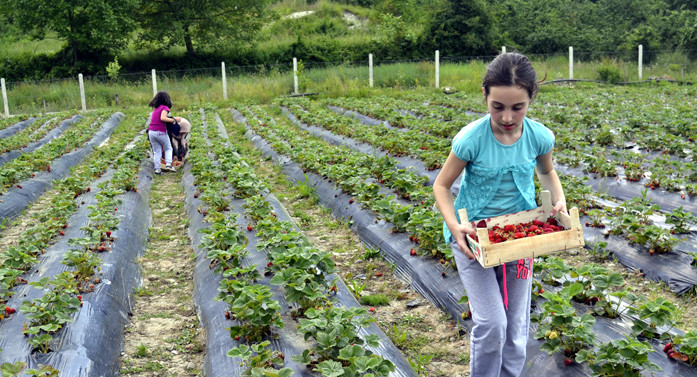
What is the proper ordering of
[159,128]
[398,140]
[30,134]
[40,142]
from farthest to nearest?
[30,134]
[40,142]
[159,128]
[398,140]

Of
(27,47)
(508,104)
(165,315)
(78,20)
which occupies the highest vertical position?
(78,20)

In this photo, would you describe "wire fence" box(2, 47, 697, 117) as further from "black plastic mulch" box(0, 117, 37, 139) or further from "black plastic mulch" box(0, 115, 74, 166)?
"black plastic mulch" box(0, 115, 74, 166)

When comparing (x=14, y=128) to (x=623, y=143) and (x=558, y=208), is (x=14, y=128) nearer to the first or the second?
(x=623, y=143)

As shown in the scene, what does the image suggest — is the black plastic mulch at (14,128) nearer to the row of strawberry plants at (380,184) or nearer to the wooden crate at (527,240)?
the row of strawberry plants at (380,184)

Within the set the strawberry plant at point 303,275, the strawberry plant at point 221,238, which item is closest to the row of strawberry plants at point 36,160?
the strawberry plant at point 221,238

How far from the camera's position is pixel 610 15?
34406 mm

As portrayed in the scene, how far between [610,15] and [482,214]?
119ft

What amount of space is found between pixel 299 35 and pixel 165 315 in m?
28.6

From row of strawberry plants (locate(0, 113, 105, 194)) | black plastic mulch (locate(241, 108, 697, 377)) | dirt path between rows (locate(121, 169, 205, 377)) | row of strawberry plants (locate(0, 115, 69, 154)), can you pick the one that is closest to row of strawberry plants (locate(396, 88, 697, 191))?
black plastic mulch (locate(241, 108, 697, 377))

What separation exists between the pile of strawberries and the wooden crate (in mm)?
22

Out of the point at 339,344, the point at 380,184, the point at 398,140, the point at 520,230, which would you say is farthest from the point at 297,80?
the point at 520,230

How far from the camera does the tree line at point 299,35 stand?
2803 centimetres

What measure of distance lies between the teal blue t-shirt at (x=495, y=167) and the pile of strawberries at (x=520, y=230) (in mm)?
122

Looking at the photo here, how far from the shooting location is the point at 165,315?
4.53 m
